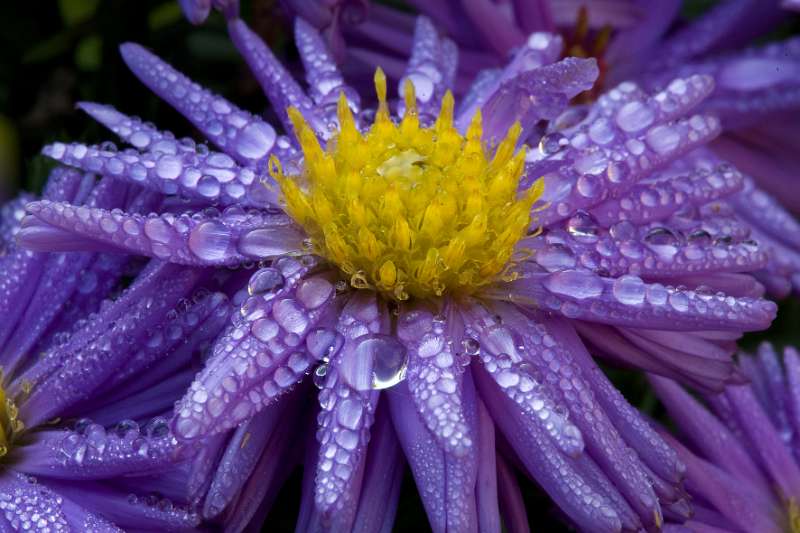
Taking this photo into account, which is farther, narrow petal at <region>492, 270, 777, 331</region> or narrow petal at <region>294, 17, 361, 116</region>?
narrow petal at <region>294, 17, 361, 116</region>

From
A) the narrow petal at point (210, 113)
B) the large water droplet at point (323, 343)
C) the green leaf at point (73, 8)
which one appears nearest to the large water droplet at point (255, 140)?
the narrow petal at point (210, 113)

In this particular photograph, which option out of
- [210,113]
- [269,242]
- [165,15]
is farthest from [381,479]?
[165,15]

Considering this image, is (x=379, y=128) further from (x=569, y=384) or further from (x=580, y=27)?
(x=580, y=27)

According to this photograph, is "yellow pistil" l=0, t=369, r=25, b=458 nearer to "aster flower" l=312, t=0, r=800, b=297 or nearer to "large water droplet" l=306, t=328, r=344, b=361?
"large water droplet" l=306, t=328, r=344, b=361

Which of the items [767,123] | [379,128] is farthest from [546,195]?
[767,123]

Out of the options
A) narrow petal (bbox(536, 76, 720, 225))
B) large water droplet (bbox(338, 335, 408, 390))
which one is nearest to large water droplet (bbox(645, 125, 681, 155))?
narrow petal (bbox(536, 76, 720, 225))

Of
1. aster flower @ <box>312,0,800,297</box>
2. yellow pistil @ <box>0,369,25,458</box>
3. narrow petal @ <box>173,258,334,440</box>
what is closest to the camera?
narrow petal @ <box>173,258,334,440</box>

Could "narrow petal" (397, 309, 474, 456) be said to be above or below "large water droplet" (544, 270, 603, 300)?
below
